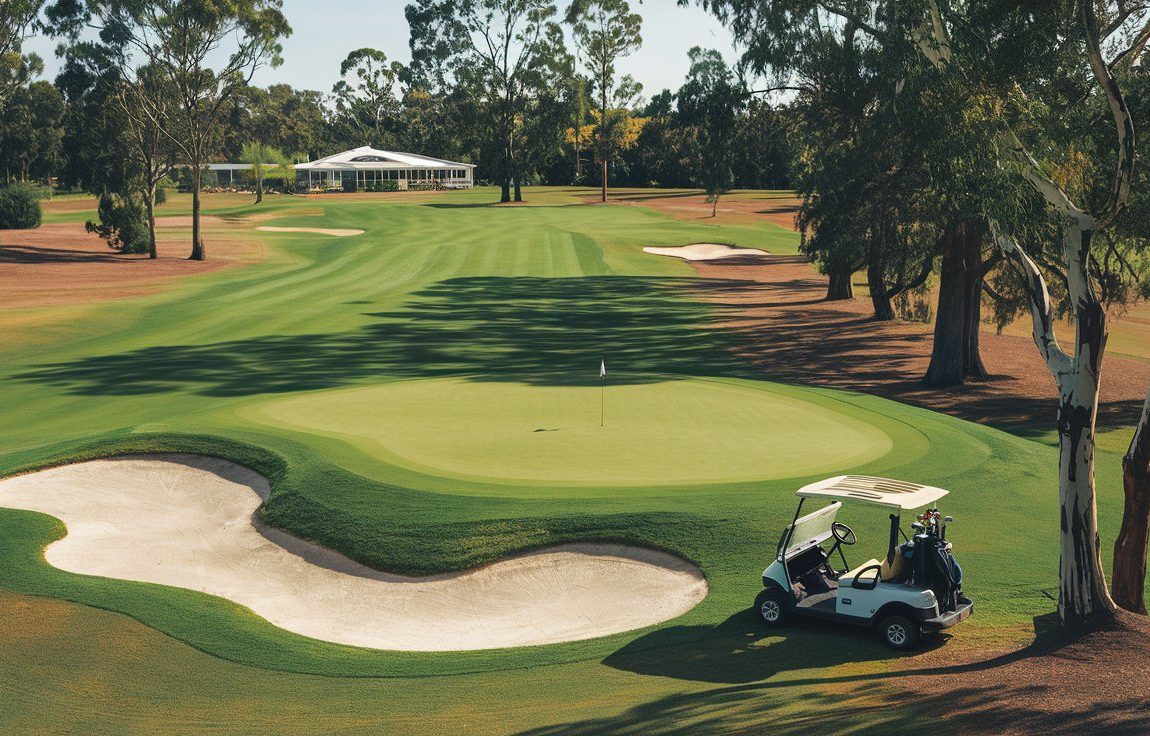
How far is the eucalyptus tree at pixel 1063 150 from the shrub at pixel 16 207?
235ft

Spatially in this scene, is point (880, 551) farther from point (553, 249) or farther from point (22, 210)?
point (22, 210)

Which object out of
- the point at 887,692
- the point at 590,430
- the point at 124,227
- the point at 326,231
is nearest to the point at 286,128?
the point at 326,231

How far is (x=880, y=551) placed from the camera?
49.6ft

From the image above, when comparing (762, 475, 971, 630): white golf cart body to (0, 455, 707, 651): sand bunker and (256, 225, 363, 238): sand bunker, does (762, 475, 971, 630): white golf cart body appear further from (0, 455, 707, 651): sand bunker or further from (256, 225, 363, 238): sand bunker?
(256, 225, 363, 238): sand bunker

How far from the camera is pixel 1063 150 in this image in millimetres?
18141

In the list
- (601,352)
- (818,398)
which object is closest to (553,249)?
(601,352)

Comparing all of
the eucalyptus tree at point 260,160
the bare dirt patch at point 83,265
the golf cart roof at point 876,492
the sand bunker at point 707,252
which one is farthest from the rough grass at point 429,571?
the eucalyptus tree at point 260,160

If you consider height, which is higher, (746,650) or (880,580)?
(880,580)

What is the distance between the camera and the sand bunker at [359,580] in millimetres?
13711

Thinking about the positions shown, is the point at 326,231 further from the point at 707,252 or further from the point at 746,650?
the point at 746,650

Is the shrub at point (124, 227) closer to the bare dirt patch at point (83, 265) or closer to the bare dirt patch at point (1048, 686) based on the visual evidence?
the bare dirt patch at point (83, 265)

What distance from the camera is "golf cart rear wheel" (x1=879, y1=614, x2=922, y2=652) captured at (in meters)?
11.7

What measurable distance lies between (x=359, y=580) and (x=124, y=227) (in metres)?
57.6

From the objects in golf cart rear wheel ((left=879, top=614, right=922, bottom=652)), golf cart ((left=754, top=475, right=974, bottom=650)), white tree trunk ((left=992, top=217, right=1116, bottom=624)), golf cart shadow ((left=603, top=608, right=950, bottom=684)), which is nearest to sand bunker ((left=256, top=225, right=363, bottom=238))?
golf cart ((left=754, top=475, right=974, bottom=650))
